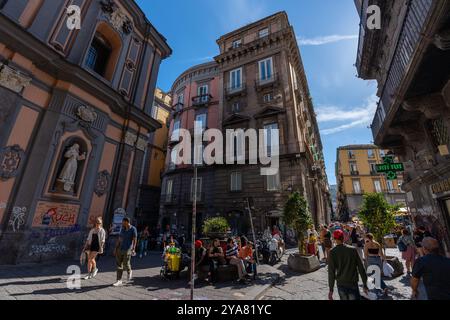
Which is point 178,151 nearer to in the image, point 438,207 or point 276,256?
point 276,256

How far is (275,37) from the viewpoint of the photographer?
22.1 meters

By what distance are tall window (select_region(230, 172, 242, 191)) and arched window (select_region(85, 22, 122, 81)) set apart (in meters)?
12.6

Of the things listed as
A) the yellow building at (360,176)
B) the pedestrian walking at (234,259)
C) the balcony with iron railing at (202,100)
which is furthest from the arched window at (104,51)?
the yellow building at (360,176)

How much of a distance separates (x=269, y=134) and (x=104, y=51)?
14.0 meters

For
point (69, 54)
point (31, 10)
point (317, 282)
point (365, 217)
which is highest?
point (31, 10)

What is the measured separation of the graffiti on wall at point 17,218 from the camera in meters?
7.15

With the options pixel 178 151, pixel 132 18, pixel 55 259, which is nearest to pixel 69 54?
pixel 132 18

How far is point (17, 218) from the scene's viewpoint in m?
7.29

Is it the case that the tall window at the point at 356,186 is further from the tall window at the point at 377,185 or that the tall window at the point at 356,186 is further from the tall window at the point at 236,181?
the tall window at the point at 236,181

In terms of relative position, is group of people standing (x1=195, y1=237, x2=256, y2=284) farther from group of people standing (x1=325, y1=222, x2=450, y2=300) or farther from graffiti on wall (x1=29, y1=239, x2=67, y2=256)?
graffiti on wall (x1=29, y1=239, x2=67, y2=256)

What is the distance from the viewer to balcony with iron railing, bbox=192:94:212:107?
25872 mm

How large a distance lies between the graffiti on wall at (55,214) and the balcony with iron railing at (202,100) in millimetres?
19120
